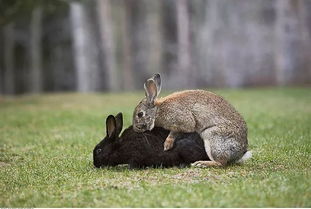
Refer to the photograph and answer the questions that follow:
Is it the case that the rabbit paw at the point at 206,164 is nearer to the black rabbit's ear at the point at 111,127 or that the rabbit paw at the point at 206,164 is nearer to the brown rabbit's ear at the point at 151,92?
the brown rabbit's ear at the point at 151,92

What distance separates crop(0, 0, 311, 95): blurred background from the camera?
32.4 metres

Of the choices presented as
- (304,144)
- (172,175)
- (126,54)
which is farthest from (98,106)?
(126,54)

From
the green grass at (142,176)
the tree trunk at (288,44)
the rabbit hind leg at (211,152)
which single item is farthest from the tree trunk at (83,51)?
the rabbit hind leg at (211,152)

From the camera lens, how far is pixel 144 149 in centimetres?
793

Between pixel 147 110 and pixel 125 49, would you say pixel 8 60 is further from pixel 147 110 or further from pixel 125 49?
pixel 147 110

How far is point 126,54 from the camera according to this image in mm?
37312

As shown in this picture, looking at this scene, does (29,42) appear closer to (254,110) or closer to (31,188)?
(254,110)

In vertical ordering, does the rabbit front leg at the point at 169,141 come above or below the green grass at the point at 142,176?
above

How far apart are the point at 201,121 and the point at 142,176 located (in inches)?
43.1

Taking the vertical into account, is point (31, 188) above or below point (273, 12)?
below

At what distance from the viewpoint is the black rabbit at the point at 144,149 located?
310 inches

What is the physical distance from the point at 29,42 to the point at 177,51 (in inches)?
393

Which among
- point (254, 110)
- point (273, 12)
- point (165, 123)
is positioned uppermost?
point (273, 12)

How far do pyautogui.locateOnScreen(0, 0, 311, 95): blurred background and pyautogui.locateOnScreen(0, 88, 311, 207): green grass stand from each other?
19.3m
